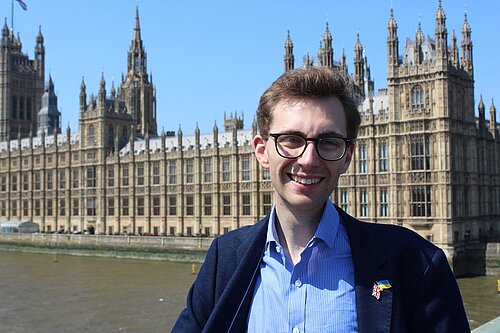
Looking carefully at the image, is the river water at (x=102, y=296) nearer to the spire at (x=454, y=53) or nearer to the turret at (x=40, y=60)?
the spire at (x=454, y=53)

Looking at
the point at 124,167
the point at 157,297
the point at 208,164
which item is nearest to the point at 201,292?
the point at 157,297

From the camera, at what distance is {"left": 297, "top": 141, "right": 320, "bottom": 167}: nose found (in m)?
2.68

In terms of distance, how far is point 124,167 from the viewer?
5747cm

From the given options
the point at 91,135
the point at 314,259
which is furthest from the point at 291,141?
the point at 91,135

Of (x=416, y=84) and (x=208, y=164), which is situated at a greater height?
(x=416, y=84)

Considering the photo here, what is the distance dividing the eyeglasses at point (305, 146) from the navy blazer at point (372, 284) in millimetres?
330

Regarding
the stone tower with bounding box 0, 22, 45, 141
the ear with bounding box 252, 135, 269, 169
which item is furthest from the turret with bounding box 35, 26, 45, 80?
the ear with bounding box 252, 135, 269, 169

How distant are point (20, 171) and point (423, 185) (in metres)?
45.9

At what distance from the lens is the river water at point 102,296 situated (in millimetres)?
23391

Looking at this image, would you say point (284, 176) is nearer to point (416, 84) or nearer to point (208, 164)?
point (416, 84)

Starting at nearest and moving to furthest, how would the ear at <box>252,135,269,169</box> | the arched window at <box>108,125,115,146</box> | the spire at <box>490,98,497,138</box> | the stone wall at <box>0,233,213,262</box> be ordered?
the ear at <box>252,135,269,169</box> → the stone wall at <box>0,233,213,262</box> → the spire at <box>490,98,497,138</box> → the arched window at <box>108,125,115,146</box>

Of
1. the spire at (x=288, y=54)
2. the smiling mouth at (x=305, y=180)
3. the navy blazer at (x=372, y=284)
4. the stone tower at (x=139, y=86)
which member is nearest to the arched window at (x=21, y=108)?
the stone tower at (x=139, y=86)

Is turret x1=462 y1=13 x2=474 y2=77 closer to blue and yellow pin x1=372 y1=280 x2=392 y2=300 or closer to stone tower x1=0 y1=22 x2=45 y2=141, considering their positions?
blue and yellow pin x1=372 y1=280 x2=392 y2=300

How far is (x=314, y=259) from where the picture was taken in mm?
2693
